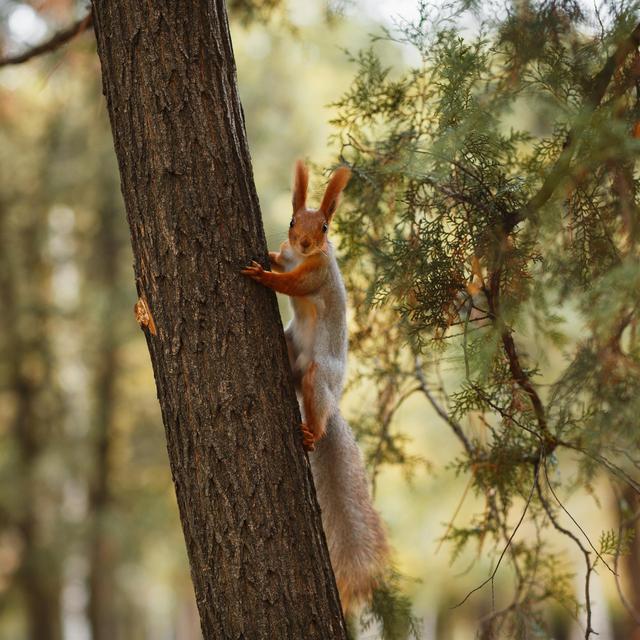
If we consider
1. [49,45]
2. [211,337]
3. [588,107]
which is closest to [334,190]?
[211,337]

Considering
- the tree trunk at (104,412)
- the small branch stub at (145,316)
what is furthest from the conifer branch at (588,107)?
the tree trunk at (104,412)

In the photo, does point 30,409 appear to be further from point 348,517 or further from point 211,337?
point 211,337

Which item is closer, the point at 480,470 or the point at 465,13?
the point at 465,13

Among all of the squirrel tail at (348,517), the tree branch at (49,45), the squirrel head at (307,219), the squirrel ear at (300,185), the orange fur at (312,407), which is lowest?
the squirrel tail at (348,517)

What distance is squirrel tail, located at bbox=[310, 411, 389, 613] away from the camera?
250 centimetres

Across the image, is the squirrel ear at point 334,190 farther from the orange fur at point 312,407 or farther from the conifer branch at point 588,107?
the conifer branch at point 588,107

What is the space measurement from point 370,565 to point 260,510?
2.21 ft

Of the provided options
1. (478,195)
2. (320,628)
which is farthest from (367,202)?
(320,628)

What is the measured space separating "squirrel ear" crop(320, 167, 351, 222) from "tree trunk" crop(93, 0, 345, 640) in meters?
0.49

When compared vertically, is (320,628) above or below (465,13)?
below

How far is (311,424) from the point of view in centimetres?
257

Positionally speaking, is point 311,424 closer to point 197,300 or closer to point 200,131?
point 197,300

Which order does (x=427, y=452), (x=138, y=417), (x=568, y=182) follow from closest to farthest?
(x=568, y=182) → (x=427, y=452) → (x=138, y=417)

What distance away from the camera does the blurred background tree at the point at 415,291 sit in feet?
6.73
